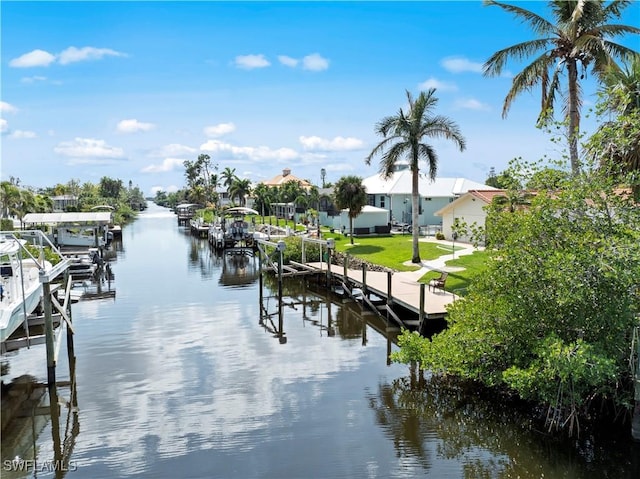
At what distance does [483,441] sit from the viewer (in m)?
11.7

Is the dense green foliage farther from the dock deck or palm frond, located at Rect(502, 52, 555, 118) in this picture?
palm frond, located at Rect(502, 52, 555, 118)

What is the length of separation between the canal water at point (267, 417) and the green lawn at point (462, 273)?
13.5 feet

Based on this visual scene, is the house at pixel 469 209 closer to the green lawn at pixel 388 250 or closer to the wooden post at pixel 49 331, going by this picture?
the green lawn at pixel 388 250

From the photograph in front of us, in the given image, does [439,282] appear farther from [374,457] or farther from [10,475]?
[10,475]

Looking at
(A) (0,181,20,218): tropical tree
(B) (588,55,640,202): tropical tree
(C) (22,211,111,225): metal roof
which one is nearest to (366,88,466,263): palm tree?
(B) (588,55,640,202): tropical tree

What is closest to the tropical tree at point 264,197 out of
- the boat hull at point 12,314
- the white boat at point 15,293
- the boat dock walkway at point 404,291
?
the boat dock walkway at point 404,291

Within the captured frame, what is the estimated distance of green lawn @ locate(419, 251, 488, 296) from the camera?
2344cm

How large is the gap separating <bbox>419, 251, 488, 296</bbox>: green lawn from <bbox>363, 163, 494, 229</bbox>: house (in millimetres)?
21169

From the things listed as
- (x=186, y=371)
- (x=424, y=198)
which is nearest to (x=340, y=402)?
(x=186, y=371)

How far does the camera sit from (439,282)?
72.3 ft

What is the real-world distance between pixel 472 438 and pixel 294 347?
877cm

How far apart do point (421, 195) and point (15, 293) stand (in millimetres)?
41198

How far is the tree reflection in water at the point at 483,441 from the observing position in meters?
10.5

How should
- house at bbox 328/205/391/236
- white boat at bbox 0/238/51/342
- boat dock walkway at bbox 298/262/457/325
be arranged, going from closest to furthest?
white boat at bbox 0/238/51/342
boat dock walkway at bbox 298/262/457/325
house at bbox 328/205/391/236
